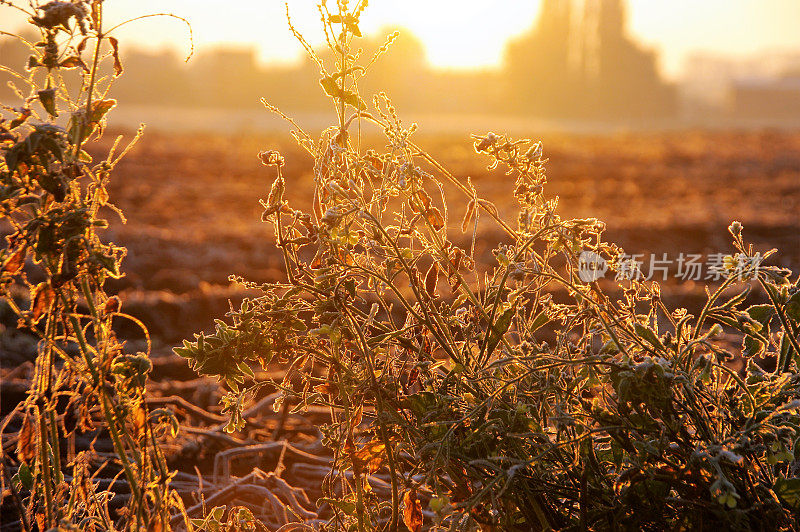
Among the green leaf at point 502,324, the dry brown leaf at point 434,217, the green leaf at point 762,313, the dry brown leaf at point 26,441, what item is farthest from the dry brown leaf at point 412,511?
the green leaf at point 762,313

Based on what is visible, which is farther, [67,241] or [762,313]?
[762,313]

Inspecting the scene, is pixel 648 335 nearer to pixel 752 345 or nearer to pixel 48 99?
pixel 752 345

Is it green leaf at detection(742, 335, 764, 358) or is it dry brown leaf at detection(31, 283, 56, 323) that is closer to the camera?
dry brown leaf at detection(31, 283, 56, 323)

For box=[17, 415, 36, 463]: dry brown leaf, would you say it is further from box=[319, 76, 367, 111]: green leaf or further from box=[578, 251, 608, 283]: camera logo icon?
box=[578, 251, 608, 283]: camera logo icon

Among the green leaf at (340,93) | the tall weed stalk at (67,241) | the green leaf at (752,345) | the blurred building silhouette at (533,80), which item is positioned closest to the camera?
the tall weed stalk at (67,241)

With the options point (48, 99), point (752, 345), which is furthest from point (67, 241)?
point (752, 345)

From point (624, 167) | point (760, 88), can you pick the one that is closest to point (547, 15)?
point (760, 88)

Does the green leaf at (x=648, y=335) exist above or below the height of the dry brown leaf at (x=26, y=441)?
above

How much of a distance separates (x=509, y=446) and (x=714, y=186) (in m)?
13.3

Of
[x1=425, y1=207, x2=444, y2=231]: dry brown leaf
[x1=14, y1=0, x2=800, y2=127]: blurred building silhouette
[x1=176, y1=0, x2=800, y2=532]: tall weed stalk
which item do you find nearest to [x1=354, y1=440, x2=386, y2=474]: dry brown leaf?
[x1=176, y1=0, x2=800, y2=532]: tall weed stalk

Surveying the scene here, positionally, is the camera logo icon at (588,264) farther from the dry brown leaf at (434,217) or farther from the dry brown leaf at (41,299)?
the dry brown leaf at (41,299)

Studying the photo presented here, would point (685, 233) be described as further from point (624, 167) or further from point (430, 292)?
point (624, 167)

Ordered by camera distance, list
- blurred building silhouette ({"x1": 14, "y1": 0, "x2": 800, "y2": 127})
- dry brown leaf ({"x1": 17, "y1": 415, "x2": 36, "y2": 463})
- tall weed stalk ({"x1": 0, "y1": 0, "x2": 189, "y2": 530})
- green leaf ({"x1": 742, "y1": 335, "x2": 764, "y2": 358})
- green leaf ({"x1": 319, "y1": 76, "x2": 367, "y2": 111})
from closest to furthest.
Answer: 1. tall weed stalk ({"x1": 0, "y1": 0, "x2": 189, "y2": 530})
2. dry brown leaf ({"x1": 17, "y1": 415, "x2": 36, "y2": 463})
3. green leaf ({"x1": 319, "y1": 76, "x2": 367, "y2": 111})
4. green leaf ({"x1": 742, "y1": 335, "x2": 764, "y2": 358})
5. blurred building silhouette ({"x1": 14, "y1": 0, "x2": 800, "y2": 127})

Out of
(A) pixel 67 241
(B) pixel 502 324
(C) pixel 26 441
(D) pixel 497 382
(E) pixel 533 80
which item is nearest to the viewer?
(A) pixel 67 241
